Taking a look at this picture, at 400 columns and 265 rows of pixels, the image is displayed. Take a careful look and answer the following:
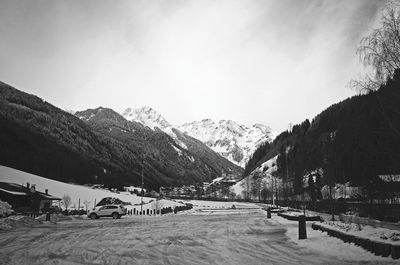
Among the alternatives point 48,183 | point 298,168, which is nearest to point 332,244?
point 298,168

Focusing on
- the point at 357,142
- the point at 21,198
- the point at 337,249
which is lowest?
the point at 337,249

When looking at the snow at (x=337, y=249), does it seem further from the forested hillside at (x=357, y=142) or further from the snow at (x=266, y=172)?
the snow at (x=266, y=172)

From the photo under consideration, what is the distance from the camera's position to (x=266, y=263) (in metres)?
11.4

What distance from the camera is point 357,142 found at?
91.2ft

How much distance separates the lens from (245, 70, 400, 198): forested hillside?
1365 centimetres

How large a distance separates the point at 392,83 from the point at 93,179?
179836 mm

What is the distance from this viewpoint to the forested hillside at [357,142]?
44.8 feet

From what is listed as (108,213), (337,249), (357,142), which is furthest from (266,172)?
(337,249)

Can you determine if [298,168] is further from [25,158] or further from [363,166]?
[25,158]

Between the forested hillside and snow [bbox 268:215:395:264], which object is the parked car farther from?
snow [bbox 268:215:395:264]

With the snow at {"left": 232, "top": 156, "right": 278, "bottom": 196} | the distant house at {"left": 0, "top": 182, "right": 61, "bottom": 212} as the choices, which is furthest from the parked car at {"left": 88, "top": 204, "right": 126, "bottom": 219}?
the snow at {"left": 232, "top": 156, "right": 278, "bottom": 196}

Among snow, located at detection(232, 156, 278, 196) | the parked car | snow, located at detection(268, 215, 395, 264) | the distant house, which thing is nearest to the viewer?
snow, located at detection(268, 215, 395, 264)

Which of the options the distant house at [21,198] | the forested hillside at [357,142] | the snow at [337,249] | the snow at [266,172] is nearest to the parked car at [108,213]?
the distant house at [21,198]

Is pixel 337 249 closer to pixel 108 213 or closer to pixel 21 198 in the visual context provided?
pixel 108 213
